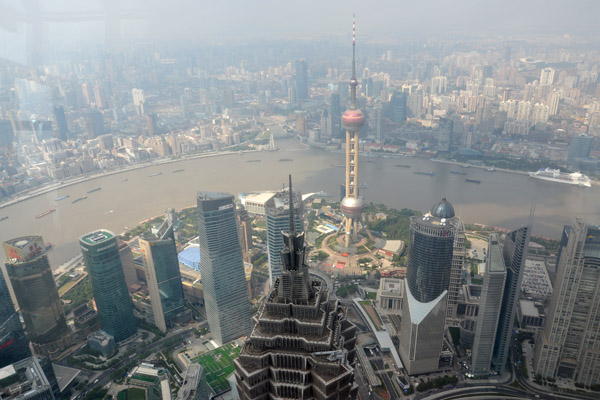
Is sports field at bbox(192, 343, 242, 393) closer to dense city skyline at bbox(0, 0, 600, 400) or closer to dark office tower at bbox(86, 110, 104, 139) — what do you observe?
dense city skyline at bbox(0, 0, 600, 400)

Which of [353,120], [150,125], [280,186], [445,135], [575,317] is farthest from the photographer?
[150,125]

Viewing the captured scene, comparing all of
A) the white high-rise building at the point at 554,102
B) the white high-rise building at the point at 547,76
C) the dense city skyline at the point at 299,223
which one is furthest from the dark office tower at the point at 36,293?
the white high-rise building at the point at 547,76

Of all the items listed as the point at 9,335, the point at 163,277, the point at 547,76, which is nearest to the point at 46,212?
the point at 163,277

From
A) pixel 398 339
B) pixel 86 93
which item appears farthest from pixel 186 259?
pixel 86 93

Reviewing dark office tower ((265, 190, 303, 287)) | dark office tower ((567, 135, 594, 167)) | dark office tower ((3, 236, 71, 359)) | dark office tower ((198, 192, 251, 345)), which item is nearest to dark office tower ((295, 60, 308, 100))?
dark office tower ((567, 135, 594, 167))

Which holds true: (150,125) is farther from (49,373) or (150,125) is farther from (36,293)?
(49,373)

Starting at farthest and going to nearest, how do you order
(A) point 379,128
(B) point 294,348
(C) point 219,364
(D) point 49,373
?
(A) point 379,128, (C) point 219,364, (D) point 49,373, (B) point 294,348
